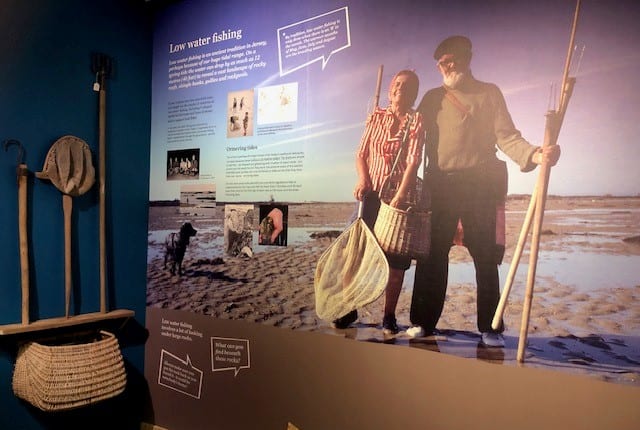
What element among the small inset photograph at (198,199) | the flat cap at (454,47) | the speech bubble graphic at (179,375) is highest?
the flat cap at (454,47)

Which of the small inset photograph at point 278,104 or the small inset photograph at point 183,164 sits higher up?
the small inset photograph at point 278,104

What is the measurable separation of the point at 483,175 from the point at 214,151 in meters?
1.32

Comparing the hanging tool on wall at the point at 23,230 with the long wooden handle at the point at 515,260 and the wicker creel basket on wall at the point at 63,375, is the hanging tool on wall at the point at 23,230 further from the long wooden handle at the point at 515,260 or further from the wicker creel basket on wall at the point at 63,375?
the long wooden handle at the point at 515,260

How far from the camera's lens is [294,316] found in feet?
6.82

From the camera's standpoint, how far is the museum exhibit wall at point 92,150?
202cm

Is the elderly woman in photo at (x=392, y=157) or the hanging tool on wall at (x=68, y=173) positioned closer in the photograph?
the elderly woman in photo at (x=392, y=157)

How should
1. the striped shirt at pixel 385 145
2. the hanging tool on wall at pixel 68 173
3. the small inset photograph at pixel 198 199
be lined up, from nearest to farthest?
the striped shirt at pixel 385 145, the hanging tool on wall at pixel 68 173, the small inset photograph at pixel 198 199

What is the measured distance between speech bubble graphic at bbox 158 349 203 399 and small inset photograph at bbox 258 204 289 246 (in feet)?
2.57

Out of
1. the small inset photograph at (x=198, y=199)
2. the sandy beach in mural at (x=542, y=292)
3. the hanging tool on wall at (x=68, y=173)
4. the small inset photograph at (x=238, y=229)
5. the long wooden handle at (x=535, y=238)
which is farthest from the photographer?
the small inset photograph at (x=198, y=199)

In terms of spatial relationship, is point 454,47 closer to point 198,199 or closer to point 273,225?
point 273,225

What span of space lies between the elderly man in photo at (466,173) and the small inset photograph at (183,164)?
1.22 meters

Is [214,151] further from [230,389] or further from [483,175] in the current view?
[483,175]

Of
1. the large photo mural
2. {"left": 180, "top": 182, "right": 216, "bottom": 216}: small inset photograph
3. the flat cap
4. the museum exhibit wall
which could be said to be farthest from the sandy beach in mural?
the museum exhibit wall

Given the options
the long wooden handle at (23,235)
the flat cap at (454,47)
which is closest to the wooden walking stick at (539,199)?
the flat cap at (454,47)
